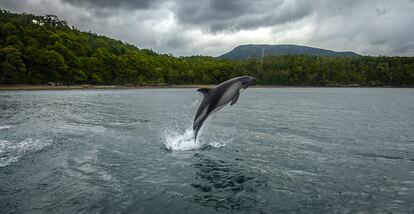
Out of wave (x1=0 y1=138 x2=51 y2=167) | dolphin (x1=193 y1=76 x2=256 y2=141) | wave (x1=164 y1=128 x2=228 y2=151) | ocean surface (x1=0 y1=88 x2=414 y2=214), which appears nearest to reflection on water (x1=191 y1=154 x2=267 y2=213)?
ocean surface (x1=0 y1=88 x2=414 y2=214)

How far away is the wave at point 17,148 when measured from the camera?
1633cm

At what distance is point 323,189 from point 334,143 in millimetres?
10863

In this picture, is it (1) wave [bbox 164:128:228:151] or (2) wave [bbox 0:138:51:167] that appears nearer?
(2) wave [bbox 0:138:51:167]

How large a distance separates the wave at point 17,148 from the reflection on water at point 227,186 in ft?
29.5

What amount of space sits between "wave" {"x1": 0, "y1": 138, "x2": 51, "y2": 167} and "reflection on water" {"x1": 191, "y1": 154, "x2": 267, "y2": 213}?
29.5 feet

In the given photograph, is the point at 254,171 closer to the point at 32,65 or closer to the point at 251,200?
the point at 251,200

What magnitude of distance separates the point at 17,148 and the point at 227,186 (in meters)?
13.0

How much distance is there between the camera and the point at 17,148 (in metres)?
19.0

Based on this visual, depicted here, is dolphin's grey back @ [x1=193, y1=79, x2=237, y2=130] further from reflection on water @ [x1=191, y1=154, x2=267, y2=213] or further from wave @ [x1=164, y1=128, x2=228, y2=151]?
wave @ [x1=164, y1=128, x2=228, y2=151]

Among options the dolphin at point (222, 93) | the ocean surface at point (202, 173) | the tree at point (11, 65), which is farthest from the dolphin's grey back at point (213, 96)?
the tree at point (11, 65)

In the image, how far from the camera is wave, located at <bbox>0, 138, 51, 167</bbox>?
16328 mm

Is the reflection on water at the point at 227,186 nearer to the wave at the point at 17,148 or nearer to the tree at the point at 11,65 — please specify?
the wave at the point at 17,148

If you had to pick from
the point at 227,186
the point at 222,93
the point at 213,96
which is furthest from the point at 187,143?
the point at 227,186

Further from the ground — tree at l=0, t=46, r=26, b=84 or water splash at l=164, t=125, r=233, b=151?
tree at l=0, t=46, r=26, b=84
